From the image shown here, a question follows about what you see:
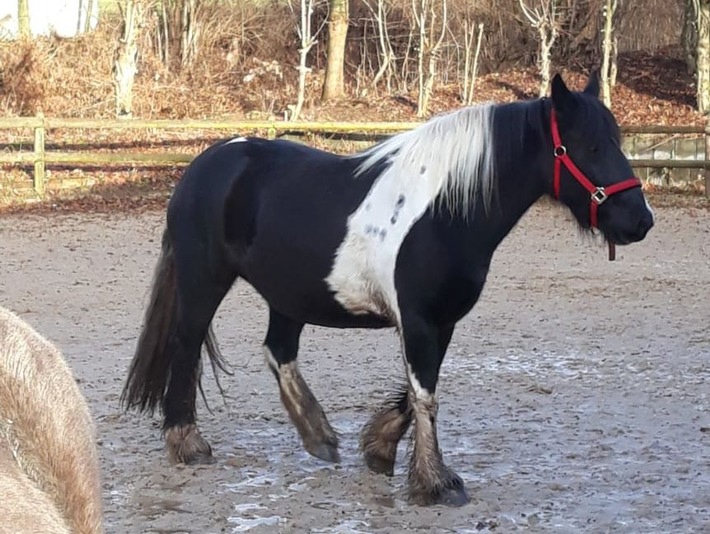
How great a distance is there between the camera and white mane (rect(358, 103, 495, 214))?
437 centimetres

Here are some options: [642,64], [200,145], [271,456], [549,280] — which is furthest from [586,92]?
[642,64]

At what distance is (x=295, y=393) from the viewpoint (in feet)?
16.7

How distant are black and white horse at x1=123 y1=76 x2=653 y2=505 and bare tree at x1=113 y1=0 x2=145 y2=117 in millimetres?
13695

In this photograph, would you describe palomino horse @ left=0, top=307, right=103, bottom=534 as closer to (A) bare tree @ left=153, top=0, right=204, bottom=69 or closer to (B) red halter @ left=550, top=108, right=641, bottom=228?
(B) red halter @ left=550, top=108, right=641, bottom=228

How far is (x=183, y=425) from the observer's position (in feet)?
16.2

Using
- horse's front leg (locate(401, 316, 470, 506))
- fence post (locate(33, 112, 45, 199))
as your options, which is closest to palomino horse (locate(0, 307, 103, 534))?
horse's front leg (locate(401, 316, 470, 506))

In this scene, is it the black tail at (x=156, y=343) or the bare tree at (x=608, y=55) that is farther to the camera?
the bare tree at (x=608, y=55)

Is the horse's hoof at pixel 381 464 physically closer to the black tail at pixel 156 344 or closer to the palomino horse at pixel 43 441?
the black tail at pixel 156 344

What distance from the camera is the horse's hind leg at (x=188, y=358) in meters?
4.91

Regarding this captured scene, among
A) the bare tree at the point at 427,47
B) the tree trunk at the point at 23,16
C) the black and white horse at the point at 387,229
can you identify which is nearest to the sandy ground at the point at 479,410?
the black and white horse at the point at 387,229

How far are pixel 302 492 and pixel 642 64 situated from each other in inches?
757

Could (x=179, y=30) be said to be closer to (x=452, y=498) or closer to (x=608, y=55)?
(x=608, y=55)

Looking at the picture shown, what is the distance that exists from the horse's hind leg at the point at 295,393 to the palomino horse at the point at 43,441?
3.19 m

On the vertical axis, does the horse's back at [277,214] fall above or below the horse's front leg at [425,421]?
above
